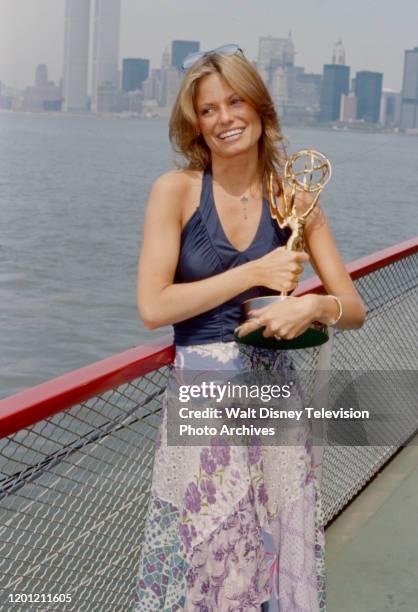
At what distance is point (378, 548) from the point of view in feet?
10.8

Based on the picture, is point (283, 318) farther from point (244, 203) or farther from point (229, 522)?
point (229, 522)

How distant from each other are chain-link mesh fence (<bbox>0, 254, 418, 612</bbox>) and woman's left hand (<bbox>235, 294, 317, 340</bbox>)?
1.17 ft

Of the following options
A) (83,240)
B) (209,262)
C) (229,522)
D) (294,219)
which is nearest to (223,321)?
(209,262)

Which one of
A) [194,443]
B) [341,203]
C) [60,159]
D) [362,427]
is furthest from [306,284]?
[60,159]

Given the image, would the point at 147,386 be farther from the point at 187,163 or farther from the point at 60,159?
the point at 60,159

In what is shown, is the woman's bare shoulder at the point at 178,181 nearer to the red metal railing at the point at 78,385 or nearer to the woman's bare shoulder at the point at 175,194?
the woman's bare shoulder at the point at 175,194

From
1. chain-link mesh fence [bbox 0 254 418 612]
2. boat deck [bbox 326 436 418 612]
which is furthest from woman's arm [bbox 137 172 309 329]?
boat deck [bbox 326 436 418 612]

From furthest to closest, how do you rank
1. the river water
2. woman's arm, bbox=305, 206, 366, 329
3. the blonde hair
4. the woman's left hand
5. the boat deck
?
1. the river water
2. the boat deck
3. woman's arm, bbox=305, 206, 366, 329
4. the blonde hair
5. the woman's left hand

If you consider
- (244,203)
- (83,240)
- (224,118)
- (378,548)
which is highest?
(224,118)

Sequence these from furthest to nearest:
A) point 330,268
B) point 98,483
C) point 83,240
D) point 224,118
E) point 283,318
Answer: point 83,240
point 98,483
point 330,268
point 224,118
point 283,318

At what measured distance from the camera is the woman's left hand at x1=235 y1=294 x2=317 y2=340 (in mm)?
1929

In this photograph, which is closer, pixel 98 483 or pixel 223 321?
pixel 223 321

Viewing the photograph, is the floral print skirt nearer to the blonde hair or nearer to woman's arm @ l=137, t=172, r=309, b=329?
woman's arm @ l=137, t=172, r=309, b=329

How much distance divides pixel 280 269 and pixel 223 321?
0.54ft
